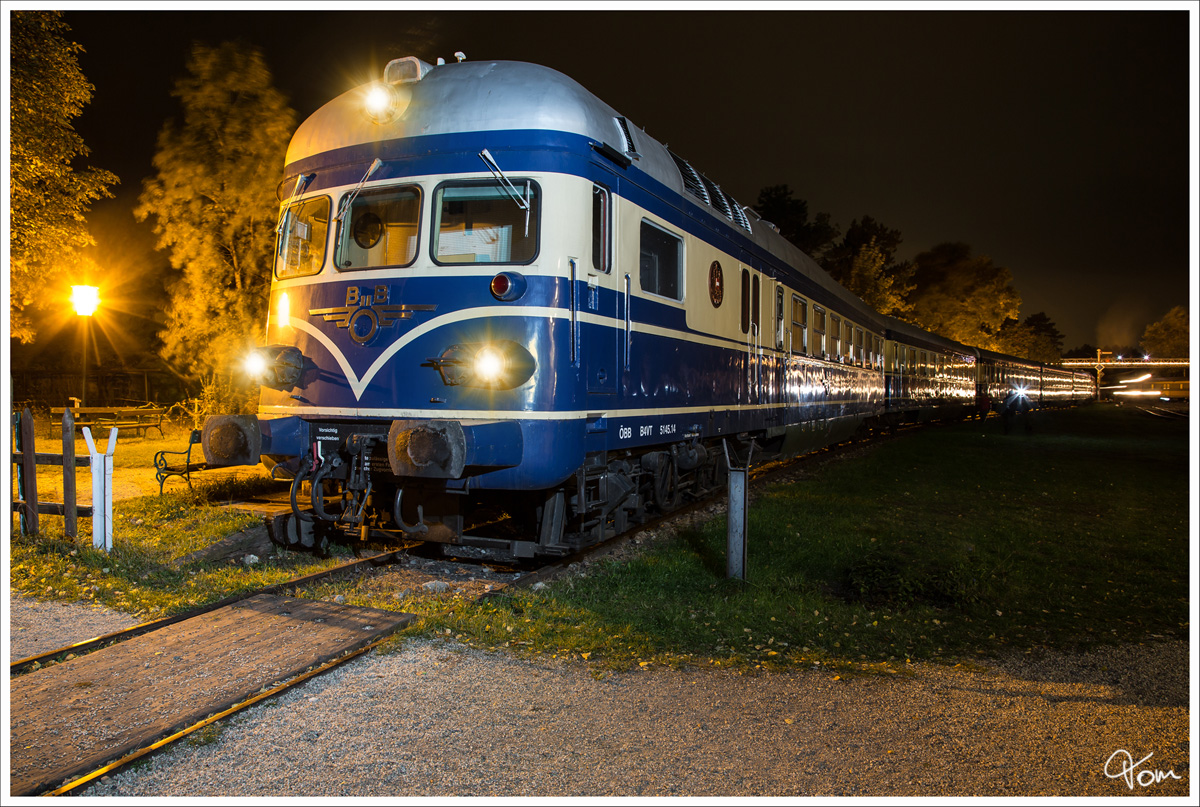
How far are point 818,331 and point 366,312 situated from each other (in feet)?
30.4

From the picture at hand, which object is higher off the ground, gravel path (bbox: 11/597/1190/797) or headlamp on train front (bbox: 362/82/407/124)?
headlamp on train front (bbox: 362/82/407/124)

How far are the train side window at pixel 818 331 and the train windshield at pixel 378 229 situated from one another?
336 inches

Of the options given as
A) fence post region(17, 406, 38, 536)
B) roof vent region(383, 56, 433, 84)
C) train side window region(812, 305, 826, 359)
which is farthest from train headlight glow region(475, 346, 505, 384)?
train side window region(812, 305, 826, 359)

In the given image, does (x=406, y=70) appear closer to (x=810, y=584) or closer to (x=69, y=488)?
(x=69, y=488)

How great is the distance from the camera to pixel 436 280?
19.2ft

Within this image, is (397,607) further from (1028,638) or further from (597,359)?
(1028,638)

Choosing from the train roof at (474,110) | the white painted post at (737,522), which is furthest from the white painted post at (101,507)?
the white painted post at (737,522)

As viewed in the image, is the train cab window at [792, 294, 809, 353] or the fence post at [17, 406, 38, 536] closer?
the fence post at [17, 406, 38, 536]

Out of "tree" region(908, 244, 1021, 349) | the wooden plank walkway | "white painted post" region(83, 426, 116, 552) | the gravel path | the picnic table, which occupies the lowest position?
the gravel path

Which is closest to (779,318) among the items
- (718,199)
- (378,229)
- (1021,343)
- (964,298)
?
(718,199)

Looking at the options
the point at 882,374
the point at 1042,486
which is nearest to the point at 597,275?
the point at 1042,486

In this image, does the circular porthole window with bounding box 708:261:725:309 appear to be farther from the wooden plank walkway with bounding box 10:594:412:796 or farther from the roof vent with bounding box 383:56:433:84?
the wooden plank walkway with bounding box 10:594:412:796

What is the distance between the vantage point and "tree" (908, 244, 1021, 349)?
56.6 metres

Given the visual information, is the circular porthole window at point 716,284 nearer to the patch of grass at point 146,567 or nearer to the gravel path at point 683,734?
the patch of grass at point 146,567
